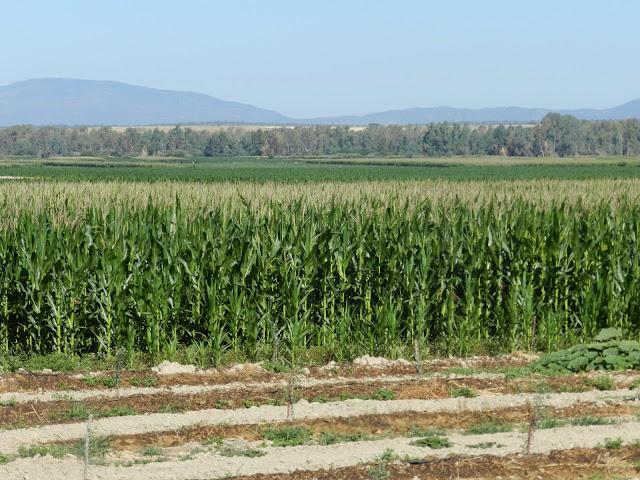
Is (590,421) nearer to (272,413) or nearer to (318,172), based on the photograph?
(272,413)

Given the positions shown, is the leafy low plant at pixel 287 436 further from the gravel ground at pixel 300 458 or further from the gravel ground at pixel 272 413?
the gravel ground at pixel 272 413

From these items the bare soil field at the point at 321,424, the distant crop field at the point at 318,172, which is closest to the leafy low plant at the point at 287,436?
the bare soil field at the point at 321,424

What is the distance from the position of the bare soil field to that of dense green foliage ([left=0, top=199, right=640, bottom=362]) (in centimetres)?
128

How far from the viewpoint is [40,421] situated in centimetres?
1120

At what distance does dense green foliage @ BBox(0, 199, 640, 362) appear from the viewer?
1559 centimetres

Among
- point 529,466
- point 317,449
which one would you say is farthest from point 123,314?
point 529,466

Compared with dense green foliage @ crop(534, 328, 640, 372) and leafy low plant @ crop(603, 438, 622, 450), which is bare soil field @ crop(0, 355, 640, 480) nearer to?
leafy low plant @ crop(603, 438, 622, 450)

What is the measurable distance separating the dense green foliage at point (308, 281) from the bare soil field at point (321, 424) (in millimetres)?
1283

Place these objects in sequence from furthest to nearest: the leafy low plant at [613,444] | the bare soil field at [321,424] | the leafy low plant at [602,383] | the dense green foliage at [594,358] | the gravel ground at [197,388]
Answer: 1. the dense green foliage at [594,358]
2. the leafy low plant at [602,383]
3. the gravel ground at [197,388]
4. the leafy low plant at [613,444]
5. the bare soil field at [321,424]

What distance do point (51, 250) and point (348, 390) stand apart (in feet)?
17.8

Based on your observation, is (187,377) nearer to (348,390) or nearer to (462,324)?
(348,390)

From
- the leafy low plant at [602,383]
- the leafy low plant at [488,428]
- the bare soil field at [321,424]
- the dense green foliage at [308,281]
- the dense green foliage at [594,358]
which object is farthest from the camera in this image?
the dense green foliage at [308,281]

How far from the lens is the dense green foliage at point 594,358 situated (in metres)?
14.2

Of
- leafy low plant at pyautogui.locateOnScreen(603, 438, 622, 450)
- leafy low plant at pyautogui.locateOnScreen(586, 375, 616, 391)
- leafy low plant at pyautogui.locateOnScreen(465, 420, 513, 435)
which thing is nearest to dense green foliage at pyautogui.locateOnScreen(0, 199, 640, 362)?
leafy low plant at pyautogui.locateOnScreen(586, 375, 616, 391)
